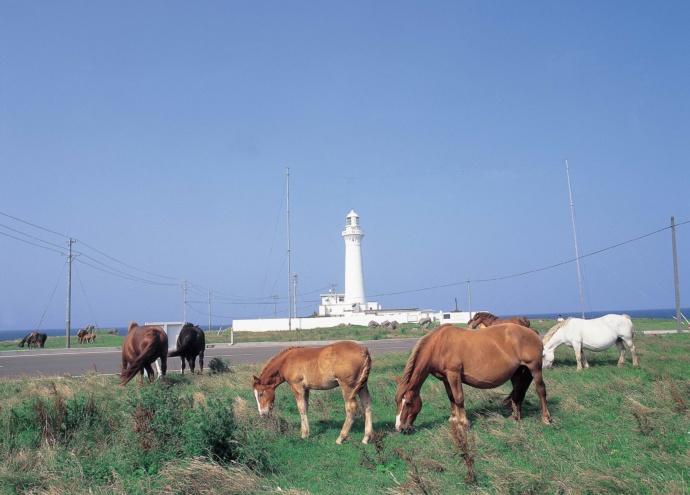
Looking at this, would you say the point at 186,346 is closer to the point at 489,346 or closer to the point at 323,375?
the point at 323,375

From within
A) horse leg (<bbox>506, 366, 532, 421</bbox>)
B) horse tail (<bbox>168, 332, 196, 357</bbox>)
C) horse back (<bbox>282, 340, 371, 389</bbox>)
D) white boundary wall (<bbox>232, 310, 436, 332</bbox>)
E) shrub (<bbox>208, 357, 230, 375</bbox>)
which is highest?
white boundary wall (<bbox>232, 310, 436, 332</bbox>)

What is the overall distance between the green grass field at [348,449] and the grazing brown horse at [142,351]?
107 inches

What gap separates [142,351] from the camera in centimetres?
1485

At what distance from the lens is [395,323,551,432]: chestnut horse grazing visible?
9.67 m

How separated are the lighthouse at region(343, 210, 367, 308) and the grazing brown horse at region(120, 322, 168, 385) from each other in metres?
59.1

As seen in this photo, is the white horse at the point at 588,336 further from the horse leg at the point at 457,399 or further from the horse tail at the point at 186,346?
the horse tail at the point at 186,346

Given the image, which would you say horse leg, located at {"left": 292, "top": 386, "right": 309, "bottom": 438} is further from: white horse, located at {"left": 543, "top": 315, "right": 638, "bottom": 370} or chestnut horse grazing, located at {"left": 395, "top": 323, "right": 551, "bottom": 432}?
white horse, located at {"left": 543, "top": 315, "right": 638, "bottom": 370}

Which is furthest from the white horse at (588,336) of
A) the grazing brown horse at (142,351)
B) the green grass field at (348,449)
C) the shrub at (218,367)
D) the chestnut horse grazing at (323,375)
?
the grazing brown horse at (142,351)

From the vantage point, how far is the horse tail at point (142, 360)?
14.5 m

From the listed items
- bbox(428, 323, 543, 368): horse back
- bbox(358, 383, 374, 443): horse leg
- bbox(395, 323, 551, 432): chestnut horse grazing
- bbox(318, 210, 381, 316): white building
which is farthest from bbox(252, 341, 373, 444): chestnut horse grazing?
bbox(318, 210, 381, 316): white building

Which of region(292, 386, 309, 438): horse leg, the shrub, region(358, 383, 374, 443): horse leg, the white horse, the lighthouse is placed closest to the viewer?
region(358, 383, 374, 443): horse leg

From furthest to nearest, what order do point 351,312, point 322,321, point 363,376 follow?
point 351,312
point 322,321
point 363,376

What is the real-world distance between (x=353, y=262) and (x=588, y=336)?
5882 centimetres

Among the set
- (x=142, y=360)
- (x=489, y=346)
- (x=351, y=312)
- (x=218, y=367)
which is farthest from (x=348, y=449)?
(x=351, y=312)
